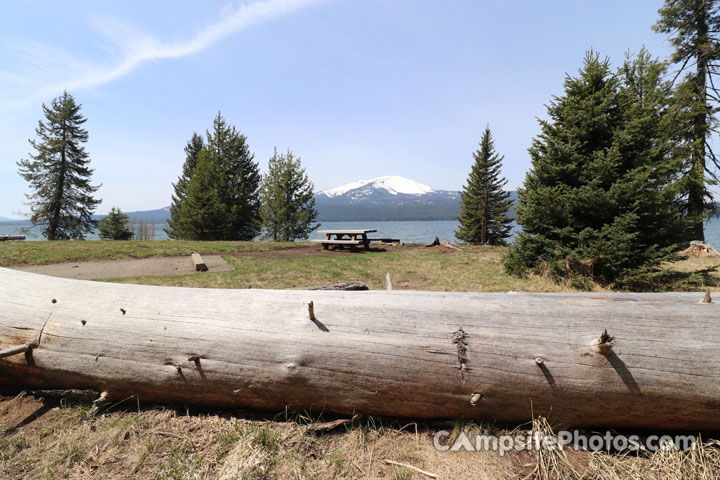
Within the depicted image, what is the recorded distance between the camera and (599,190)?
23.7 ft

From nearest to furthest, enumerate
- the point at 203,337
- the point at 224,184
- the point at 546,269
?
the point at 203,337 < the point at 546,269 < the point at 224,184

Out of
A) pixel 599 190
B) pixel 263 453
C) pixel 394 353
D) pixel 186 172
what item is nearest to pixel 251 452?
pixel 263 453

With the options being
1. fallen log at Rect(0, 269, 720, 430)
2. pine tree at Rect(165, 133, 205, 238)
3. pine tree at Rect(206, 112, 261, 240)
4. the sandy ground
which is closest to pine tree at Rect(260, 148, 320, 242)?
pine tree at Rect(206, 112, 261, 240)

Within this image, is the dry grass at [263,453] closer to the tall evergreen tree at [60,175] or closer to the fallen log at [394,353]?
the fallen log at [394,353]

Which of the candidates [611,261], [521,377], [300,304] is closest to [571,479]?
[521,377]

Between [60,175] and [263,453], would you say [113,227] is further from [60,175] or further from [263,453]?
[263,453]

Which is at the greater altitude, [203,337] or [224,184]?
[224,184]

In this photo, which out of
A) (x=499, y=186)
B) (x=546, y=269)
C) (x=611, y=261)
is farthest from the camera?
(x=499, y=186)

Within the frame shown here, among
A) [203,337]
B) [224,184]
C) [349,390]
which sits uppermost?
[224,184]

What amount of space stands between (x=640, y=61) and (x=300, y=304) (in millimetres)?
19263

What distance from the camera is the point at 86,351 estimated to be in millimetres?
2709

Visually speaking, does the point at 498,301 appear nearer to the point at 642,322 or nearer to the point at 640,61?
the point at 642,322

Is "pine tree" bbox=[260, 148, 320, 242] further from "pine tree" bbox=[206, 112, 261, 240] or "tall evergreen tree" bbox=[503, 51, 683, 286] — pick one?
"tall evergreen tree" bbox=[503, 51, 683, 286]

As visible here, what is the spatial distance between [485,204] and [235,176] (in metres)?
29.1
